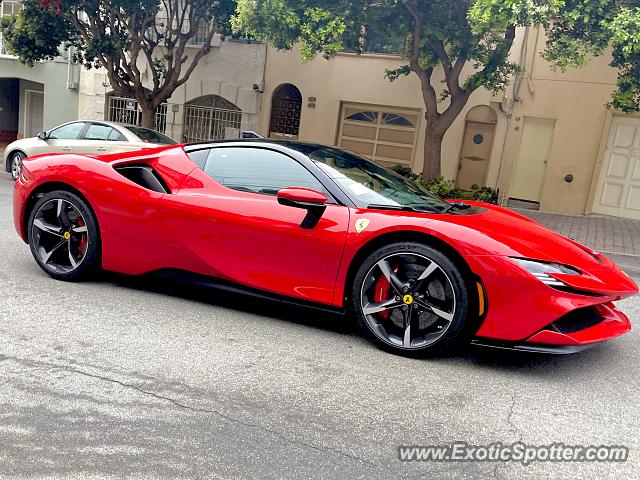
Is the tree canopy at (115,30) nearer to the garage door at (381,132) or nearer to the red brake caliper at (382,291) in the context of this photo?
the garage door at (381,132)

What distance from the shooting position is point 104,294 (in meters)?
4.99

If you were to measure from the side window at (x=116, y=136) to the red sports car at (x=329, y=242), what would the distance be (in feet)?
22.7

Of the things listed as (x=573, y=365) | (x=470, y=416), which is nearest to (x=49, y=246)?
(x=470, y=416)

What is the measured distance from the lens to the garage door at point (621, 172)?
597 inches

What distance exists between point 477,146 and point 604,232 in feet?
15.9

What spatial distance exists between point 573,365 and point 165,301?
3070 millimetres

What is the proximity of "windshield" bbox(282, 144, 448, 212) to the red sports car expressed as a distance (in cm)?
2

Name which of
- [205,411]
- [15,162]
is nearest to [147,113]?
[15,162]

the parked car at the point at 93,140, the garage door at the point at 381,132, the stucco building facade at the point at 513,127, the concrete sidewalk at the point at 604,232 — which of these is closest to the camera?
the concrete sidewalk at the point at 604,232

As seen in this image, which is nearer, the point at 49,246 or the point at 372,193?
the point at 372,193

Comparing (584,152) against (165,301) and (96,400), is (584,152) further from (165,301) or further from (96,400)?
(96,400)

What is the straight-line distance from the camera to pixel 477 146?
1650 cm

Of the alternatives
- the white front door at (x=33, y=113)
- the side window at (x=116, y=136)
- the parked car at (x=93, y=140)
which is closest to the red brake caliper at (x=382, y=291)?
the parked car at (x=93, y=140)

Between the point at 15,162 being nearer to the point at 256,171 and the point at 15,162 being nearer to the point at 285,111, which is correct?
the point at 285,111
